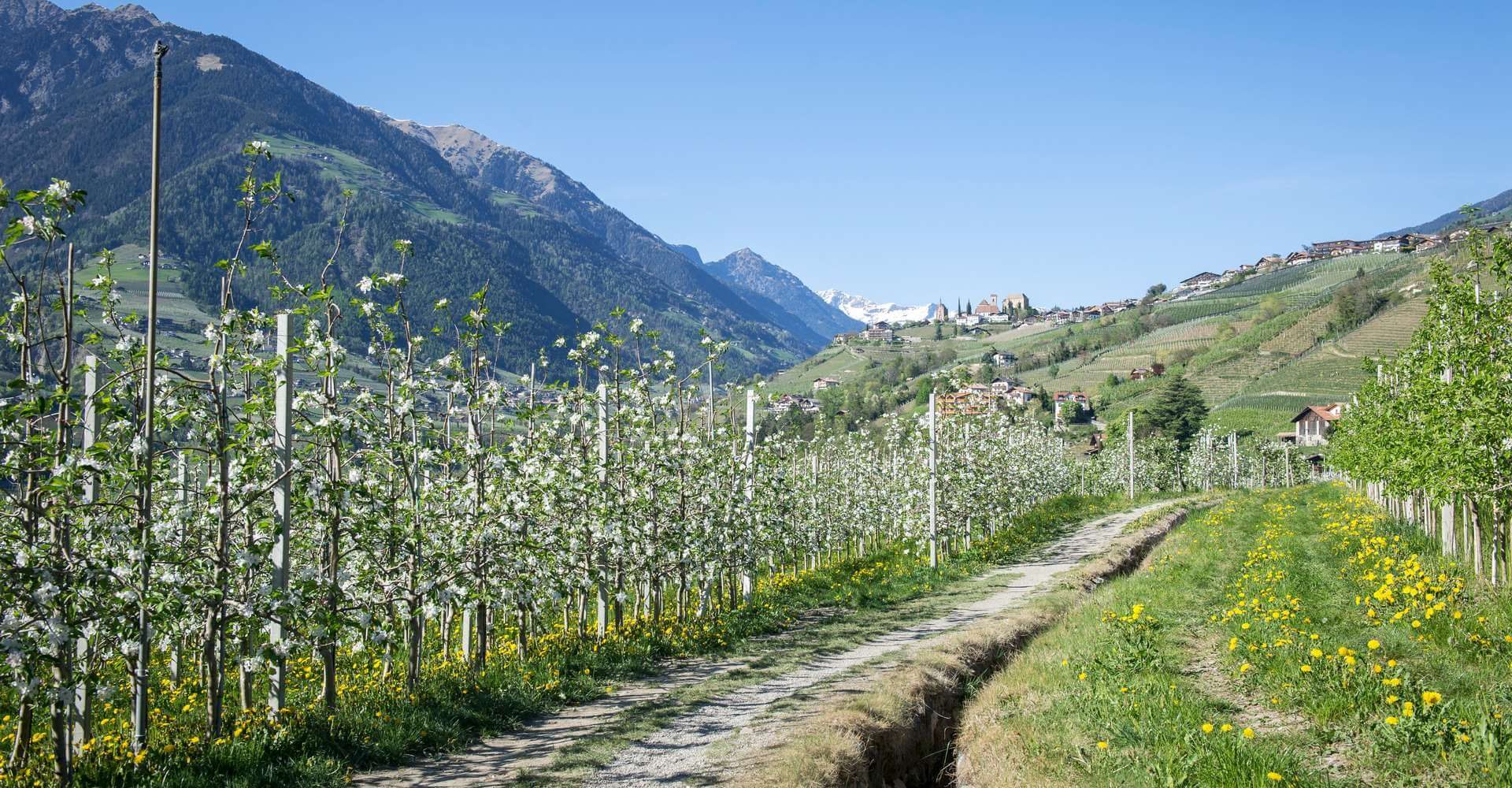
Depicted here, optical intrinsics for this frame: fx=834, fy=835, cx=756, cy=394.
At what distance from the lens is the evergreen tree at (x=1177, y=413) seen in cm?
7481

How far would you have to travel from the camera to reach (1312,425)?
76.4 meters

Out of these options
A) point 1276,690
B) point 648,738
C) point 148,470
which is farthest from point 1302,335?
point 148,470

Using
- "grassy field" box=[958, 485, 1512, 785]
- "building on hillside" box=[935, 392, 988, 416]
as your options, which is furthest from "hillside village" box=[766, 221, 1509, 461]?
"grassy field" box=[958, 485, 1512, 785]

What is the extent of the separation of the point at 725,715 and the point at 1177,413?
76.4 metres

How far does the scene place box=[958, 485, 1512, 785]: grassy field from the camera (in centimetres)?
651

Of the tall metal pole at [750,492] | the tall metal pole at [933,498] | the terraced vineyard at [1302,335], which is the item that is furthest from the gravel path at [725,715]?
the terraced vineyard at [1302,335]

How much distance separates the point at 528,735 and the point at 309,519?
3.46m

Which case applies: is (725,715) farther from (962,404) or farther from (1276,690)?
(962,404)

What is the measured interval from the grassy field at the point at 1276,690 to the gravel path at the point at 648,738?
7.75ft

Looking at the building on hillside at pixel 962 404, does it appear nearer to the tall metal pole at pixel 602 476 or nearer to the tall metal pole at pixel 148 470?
the tall metal pole at pixel 602 476

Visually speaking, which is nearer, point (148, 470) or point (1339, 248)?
point (148, 470)

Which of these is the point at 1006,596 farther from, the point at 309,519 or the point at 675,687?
the point at 309,519

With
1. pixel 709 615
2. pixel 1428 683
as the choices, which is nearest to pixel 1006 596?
pixel 709 615

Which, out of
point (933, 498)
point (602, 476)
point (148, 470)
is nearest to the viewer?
point (148, 470)
